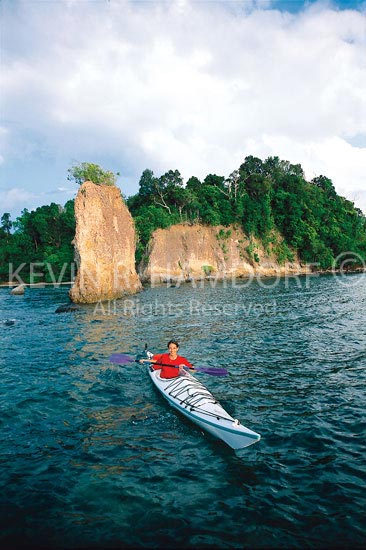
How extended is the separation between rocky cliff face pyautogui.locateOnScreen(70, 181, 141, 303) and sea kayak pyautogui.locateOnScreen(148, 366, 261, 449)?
1884 centimetres

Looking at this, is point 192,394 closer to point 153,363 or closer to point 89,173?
A: point 153,363

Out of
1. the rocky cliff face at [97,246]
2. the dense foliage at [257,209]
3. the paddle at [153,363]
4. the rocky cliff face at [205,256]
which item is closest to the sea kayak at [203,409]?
the paddle at [153,363]

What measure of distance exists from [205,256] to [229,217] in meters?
7.72

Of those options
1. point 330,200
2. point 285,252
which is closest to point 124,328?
point 285,252

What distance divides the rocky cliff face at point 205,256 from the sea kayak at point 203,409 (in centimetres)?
3922

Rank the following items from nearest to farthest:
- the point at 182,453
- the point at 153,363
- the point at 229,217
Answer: the point at 182,453 → the point at 153,363 → the point at 229,217

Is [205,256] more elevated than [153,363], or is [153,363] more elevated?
[205,256]

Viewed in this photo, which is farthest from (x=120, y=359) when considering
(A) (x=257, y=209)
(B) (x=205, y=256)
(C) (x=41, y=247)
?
(C) (x=41, y=247)

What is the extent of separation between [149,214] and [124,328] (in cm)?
3407

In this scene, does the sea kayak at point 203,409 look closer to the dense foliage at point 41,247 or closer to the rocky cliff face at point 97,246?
the rocky cliff face at point 97,246

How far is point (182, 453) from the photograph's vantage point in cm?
691

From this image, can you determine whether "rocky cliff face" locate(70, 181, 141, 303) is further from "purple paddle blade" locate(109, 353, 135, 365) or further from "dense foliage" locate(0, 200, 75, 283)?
"dense foliage" locate(0, 200, 75, 283)

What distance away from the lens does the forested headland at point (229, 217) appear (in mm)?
54625

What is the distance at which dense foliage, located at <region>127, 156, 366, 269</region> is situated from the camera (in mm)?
53875
